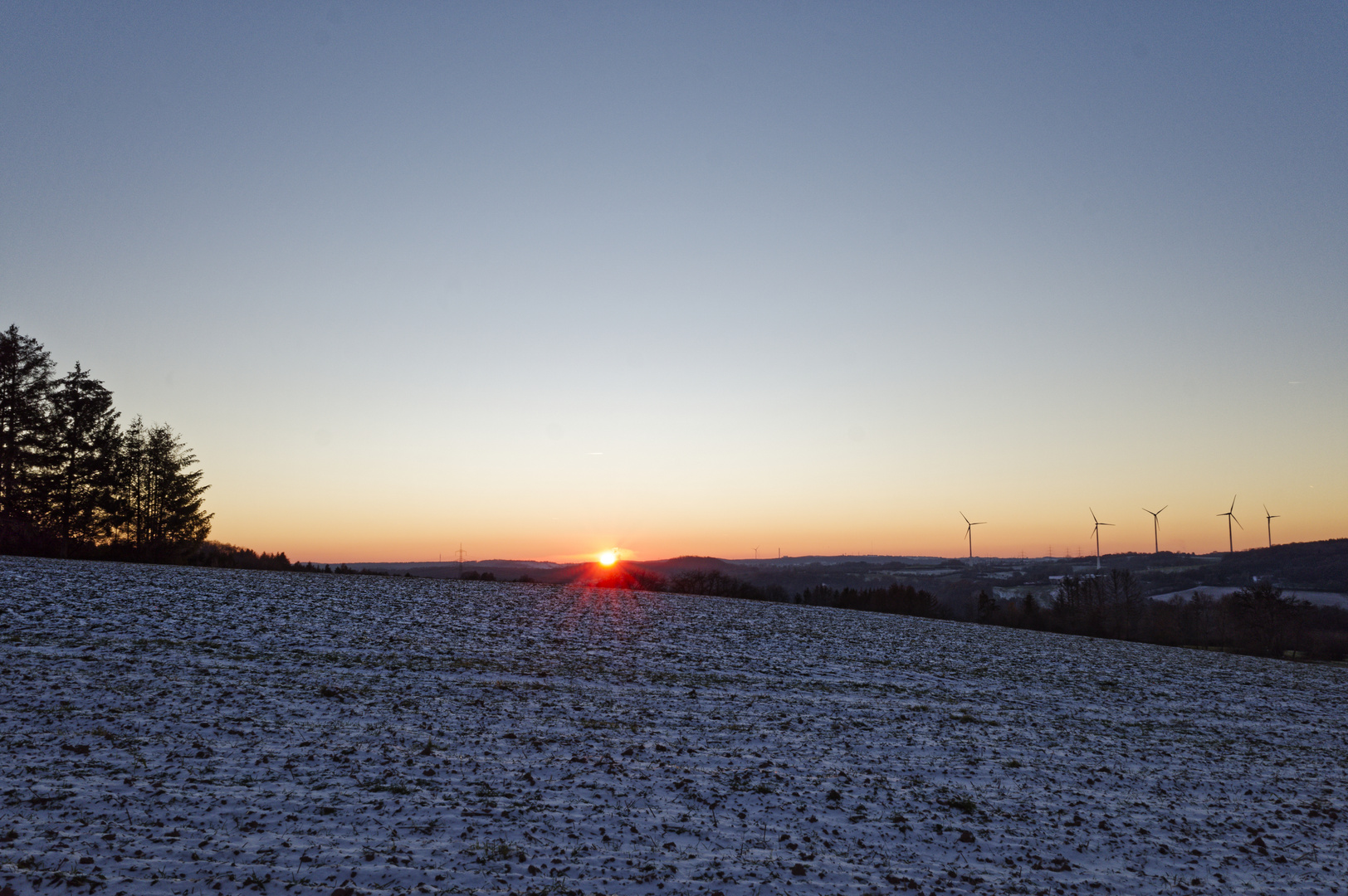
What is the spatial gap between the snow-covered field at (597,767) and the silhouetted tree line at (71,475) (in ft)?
87.0

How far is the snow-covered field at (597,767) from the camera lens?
904 centimetres

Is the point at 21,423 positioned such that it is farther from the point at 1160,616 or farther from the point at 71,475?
the point at 1160,616

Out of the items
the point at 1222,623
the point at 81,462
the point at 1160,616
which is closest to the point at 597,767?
the point at 81,462

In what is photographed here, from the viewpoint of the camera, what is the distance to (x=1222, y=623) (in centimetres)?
7581

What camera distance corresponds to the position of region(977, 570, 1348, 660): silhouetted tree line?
5616 centimetres

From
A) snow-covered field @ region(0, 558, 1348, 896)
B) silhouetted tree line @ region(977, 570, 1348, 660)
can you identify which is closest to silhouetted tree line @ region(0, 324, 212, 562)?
snow-covered field @ region(0, 558, 1348, 896)

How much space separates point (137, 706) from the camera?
1362 cm

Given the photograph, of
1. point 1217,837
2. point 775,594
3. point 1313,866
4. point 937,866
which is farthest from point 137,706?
point 775,594

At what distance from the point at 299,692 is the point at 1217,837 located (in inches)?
703

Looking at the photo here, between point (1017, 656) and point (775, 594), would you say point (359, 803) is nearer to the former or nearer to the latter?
point (1017, 656)

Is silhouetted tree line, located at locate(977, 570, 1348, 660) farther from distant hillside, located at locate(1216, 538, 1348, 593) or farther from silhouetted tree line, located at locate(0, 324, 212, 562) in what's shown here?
silhouetted tree line, located at locate(0, 324, 212, 562)

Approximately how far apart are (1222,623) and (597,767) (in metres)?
89.0

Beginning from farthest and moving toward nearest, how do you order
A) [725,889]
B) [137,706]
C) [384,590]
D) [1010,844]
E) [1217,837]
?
[384,590], [137,706], [1217,837], [1010,844], [725,889]

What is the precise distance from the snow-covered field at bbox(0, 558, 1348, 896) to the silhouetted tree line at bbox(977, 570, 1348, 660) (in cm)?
3787
